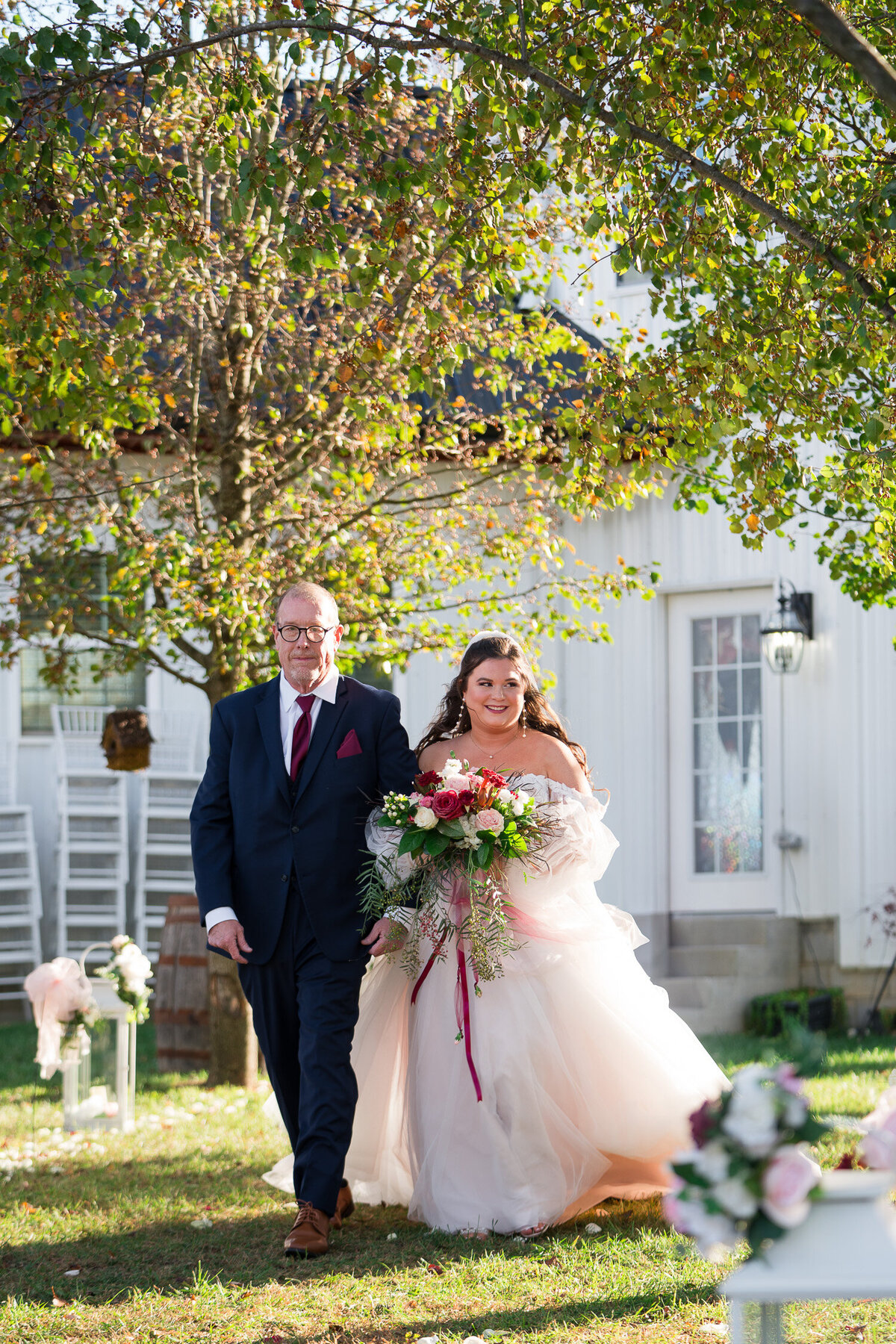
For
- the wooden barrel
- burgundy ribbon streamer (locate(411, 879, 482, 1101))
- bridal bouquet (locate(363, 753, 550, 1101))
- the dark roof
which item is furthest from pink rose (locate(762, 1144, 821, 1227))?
the wooden barrel

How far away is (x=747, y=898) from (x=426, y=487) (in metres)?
4.59

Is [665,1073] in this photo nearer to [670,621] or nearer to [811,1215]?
[811,1215]

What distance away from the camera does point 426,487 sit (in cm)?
855

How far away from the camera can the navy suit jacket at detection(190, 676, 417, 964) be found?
503 centimetres

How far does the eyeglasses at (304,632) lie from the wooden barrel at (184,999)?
436cm

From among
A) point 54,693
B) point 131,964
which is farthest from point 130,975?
point 54,693

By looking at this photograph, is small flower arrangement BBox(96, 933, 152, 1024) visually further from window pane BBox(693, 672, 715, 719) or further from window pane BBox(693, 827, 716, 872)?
window pane BBox(693, 672, 715, 719)

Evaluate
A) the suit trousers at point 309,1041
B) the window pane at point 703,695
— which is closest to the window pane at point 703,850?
the window pane at point 703,695

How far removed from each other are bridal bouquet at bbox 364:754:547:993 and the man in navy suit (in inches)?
5.1

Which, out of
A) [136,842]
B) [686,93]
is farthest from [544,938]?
[136,842]

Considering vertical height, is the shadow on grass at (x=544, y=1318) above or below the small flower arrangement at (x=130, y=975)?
below

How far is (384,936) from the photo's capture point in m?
5.00

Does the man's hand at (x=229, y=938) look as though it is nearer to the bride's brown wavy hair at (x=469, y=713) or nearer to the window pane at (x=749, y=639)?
the bride's brown wavy hair at (x=469, y=713)

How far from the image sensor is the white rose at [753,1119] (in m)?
2.09
